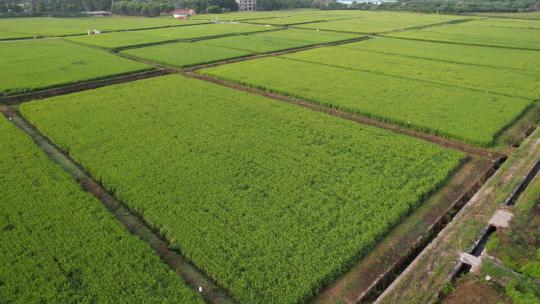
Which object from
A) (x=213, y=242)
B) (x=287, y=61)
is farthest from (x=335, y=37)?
(x=213, y=242)

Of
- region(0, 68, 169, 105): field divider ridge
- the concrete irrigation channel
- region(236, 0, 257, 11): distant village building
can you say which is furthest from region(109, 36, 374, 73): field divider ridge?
region(236, 0, 257, 11): distant village building

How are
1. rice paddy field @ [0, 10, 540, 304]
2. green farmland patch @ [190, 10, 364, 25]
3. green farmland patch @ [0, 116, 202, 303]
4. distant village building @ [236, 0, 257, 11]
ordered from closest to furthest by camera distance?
green farmland patch @ [0, 116, 202, 303]
rice paddy field @ [0, 10, 540, 304]
green farmland patch @ [190, 10, 364, 25]
distant village building @ [236, 0, 257, 11]

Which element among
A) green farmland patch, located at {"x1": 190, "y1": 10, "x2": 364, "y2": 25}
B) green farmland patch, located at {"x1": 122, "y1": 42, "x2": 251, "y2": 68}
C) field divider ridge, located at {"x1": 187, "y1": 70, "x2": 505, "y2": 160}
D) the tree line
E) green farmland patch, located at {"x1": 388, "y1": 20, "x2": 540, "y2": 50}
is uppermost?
the tree line

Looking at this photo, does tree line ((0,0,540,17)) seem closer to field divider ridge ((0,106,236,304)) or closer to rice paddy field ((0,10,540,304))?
rice paddy field ((0,10,540,304))

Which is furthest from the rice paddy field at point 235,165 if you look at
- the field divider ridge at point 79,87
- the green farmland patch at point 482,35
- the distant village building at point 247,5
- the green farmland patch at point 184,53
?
the distant village building at point 247,5

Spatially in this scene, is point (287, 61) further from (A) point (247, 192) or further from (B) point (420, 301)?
(B) point (420, 301)

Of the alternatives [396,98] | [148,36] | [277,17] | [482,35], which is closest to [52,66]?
[148,36]

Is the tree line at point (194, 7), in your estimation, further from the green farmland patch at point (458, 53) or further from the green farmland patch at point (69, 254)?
the green farmland patch at point (69, 254)
